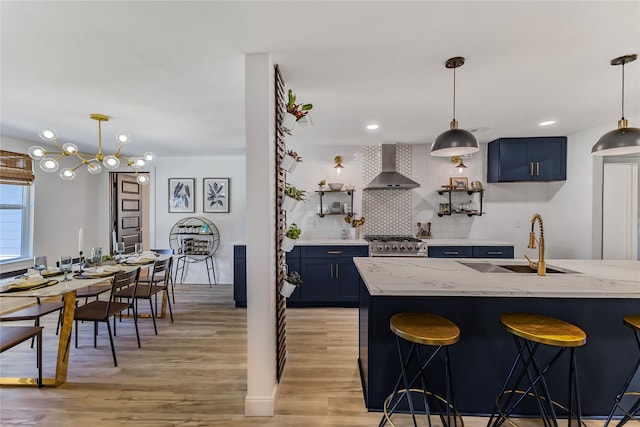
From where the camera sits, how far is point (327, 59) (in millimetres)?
1935

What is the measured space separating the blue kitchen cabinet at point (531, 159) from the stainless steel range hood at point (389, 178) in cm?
136

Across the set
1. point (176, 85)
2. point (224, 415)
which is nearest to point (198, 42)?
point (176, 85)

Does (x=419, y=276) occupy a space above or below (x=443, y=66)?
below

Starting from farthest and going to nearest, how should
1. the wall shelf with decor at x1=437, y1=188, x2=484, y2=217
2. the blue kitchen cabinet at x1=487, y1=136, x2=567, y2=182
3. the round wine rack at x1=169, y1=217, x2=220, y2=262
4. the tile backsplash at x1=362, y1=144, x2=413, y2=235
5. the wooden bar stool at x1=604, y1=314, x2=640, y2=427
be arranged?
1. the round wine rack at x1=169, y1=217, x2=220, y2=262
2. the tile backsplash at x1=362, y1=144, x2=413, y2=235
3. the wall shelf with decor at x1=437, y1=188, x2=484, y2=217
4. the blue kitchen cabinet at x1=487, y1=136, x2=567, y2=182
5. the wooden bar stool at x1=604, y1=314, x2=640, y2=427

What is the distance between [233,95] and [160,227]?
371 centimetres

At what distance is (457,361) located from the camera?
1852mm

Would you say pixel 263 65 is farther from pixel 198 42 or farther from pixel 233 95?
pixel 233 95

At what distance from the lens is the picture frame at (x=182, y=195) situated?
5.16 metres

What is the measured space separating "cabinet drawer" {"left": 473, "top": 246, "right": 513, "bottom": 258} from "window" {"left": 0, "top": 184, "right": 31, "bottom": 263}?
632cm

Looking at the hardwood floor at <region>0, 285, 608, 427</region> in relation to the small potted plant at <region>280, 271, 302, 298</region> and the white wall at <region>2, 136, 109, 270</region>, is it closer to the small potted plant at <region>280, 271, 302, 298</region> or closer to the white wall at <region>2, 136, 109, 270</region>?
the small potted plant at <region>280, 271, 302, 298</region>

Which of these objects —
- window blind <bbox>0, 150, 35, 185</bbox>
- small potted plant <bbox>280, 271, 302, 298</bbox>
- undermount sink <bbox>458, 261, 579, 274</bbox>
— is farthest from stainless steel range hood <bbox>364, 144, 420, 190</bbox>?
window blind <bbox>0, 150, 35, 185</bbox>

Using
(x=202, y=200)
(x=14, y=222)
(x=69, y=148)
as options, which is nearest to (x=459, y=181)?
Answer: (x=202, y=200)

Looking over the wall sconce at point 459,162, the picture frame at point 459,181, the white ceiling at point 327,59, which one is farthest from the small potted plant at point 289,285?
the wall sconce at point 459,162

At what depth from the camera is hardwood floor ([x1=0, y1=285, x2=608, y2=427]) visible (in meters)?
1.86
